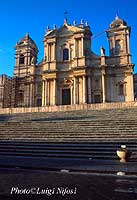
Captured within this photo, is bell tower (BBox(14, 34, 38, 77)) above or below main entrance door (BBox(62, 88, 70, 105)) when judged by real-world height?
above

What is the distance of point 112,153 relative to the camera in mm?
11062

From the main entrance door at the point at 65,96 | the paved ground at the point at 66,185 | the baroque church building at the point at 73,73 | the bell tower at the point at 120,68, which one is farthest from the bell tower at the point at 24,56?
the paved ground at the point at 66,185

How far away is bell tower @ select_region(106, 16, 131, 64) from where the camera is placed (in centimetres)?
3659

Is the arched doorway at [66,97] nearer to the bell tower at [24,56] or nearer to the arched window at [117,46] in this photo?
the bell tower at [24,56]

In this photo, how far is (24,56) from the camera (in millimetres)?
43562

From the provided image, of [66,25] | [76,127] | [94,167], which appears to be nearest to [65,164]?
[94,167]

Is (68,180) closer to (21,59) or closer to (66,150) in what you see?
(66,150)

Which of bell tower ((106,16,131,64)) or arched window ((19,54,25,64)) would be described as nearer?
bell tower ((106,16,131,64))

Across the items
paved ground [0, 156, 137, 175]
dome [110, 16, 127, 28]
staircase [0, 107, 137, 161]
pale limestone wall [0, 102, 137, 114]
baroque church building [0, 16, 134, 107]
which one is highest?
dome [110, 16, 127, 28]

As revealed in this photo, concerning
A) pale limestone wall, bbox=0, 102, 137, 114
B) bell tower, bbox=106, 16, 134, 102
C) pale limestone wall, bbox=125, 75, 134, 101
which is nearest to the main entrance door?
bell tower, bbox=106, 16, 134, 102

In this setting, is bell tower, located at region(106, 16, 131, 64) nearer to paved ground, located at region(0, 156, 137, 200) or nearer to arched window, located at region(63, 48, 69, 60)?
arched window, located at region(63, 48, 69, 60)

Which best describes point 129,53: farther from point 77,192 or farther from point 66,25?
point 77,192

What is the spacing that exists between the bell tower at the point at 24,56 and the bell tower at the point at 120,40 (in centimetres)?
1386

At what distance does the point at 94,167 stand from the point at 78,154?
111 inches
